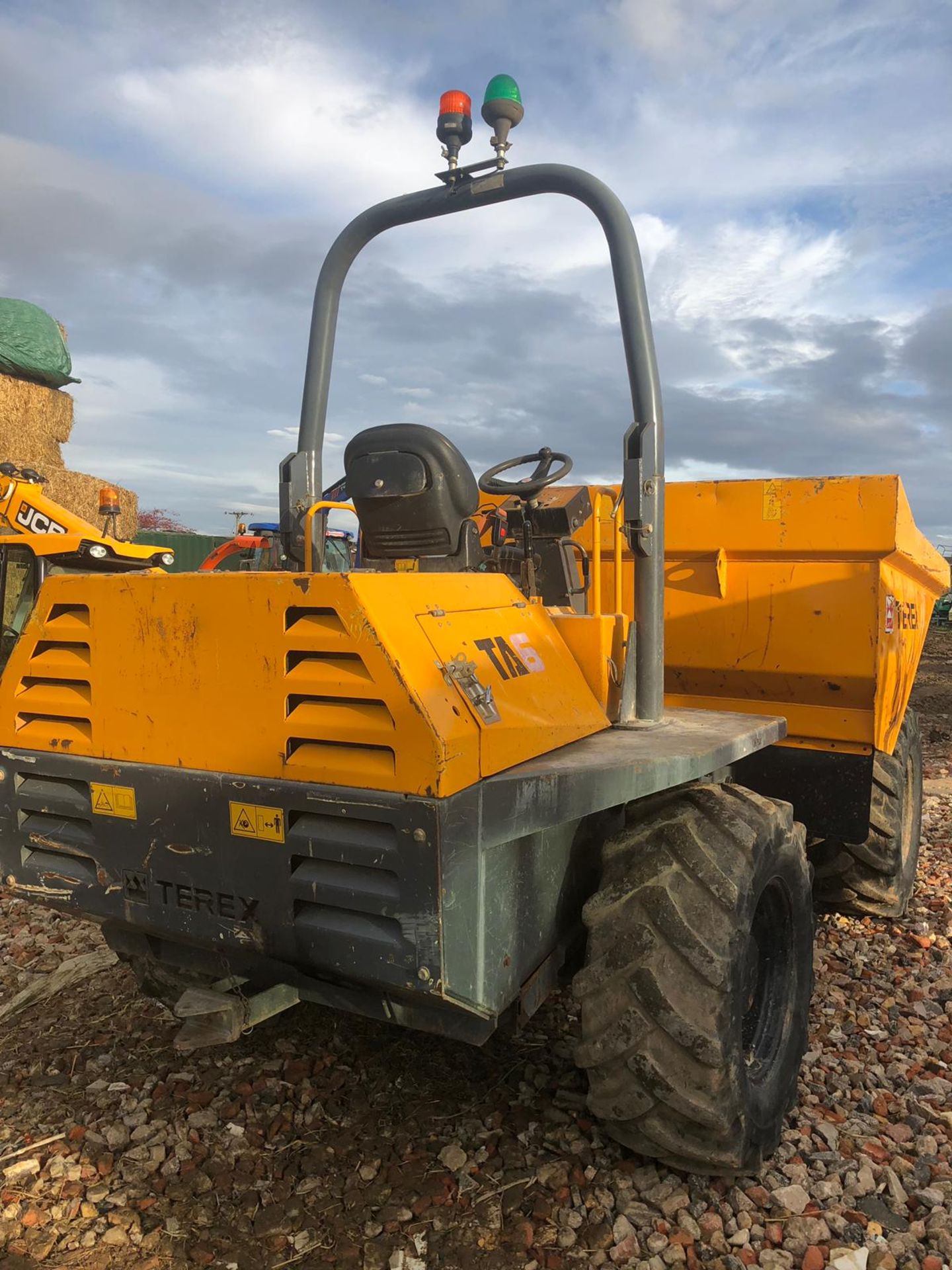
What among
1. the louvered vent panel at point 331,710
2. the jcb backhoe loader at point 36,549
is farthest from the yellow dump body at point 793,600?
the jcb backhoe loader at point 36,549

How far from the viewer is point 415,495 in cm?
267

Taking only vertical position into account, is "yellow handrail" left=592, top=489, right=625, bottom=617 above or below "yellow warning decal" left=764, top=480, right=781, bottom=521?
below

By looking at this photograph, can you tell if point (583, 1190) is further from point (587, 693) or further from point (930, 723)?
point (930, 723)

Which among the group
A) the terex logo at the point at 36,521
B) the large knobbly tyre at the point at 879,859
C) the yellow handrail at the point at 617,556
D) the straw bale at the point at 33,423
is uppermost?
the straw bale at the point at 33,423

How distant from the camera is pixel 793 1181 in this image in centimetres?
256

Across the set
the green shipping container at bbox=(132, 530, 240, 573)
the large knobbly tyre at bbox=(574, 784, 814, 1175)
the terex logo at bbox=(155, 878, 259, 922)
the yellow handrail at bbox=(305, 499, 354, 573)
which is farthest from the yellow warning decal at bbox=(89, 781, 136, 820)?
the green shipping container at bbox=(132, 530, 240, 573)

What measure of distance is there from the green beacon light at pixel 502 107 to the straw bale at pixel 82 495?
11776mm

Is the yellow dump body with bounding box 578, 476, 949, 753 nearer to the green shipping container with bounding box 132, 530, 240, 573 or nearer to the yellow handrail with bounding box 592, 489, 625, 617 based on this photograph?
the yellow handrail with bounding box 592, 489, 625, 617

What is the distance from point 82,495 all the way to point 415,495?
41.7 ft

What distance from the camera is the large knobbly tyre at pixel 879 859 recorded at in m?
4.15

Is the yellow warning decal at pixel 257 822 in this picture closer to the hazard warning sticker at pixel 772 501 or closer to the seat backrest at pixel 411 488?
the seat backrest at pixel 411 488

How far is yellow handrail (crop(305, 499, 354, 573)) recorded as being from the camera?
2.79 metres

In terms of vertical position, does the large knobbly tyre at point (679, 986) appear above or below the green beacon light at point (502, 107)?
below

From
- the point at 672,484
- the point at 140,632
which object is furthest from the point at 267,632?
the point at 672,484
